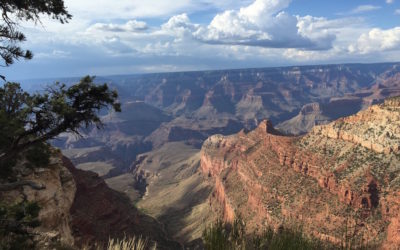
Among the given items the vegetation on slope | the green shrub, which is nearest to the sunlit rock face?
the vegetation on slope

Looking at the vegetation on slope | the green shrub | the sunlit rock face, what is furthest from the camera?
the sunlit rock face

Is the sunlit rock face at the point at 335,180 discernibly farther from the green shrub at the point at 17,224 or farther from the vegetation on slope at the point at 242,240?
the green shrub at the point at 17,224

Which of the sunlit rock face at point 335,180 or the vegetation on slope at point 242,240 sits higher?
the vegetation on slope at point 242,240

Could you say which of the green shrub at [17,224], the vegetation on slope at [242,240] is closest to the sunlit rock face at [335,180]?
the vegetation on slope at [242,240]

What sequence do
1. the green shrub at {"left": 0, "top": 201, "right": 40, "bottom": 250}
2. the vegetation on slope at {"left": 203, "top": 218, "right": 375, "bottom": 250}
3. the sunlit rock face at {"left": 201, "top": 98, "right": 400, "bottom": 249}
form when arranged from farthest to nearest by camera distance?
the sunlit rock face at {"left": 201, "top": 98, "right": 400, "bottom": 249}, the green shrub at {"left": 0, "top": 201, "right": 40, "bottom": 250}, the vegetation on slope at {"left": 203, "top": 218, "right": 375, "bottom": 250}

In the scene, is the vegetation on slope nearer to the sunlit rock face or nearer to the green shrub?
the green shrub

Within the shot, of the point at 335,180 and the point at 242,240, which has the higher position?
the point at 242,240

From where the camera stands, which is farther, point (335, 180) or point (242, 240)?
point (335, 180)

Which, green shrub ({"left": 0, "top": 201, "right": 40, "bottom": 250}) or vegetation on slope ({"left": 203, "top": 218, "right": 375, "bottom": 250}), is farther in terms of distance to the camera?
green shrub ({"left": 0, "top": 201, "right": 40, "bottom": 250})

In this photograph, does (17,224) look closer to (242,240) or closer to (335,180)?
(242,240)

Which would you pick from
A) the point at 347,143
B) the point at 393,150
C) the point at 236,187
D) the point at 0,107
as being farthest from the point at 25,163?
the point at 236,187

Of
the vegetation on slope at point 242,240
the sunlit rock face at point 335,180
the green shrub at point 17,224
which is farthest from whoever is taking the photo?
the sunlit rock face at point 335,180

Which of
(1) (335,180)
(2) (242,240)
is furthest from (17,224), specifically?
(1) (335,180)

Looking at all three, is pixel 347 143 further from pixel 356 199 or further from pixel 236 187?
pixel 236 187
